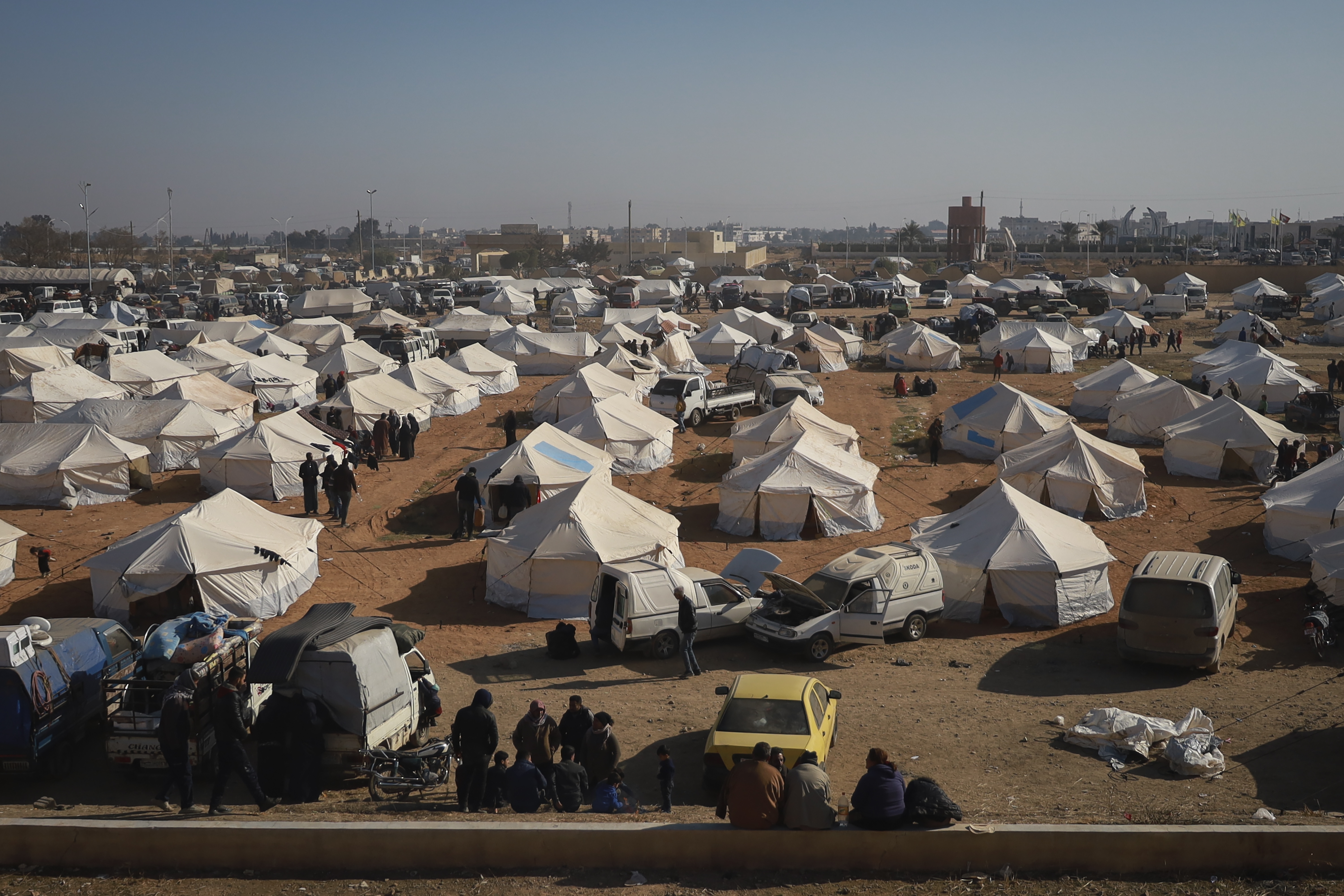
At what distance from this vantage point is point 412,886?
8.15m

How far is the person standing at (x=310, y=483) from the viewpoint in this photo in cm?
2225

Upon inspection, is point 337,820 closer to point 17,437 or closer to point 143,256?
point 17,437

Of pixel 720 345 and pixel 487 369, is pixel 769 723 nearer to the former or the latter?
pixel 487 369

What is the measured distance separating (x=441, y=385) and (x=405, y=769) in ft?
82.4

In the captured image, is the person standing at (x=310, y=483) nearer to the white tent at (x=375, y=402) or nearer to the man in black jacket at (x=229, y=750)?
the white tent at (x=375, y=402)

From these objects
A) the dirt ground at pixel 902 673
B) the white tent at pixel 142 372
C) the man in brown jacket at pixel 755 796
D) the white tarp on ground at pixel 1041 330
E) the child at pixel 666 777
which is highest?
the white tarp on ground at pixel 1041 330

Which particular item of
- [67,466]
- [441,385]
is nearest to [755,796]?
[67,466]

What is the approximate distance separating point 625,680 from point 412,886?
20.8 ft

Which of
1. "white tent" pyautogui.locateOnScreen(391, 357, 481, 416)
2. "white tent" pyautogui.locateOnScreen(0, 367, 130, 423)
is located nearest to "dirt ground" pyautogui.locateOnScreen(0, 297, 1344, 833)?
"white tent" pyautogui.locateOnScreen(0, 367, 130, 423)

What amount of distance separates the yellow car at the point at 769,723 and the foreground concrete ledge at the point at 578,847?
1671 millimetres

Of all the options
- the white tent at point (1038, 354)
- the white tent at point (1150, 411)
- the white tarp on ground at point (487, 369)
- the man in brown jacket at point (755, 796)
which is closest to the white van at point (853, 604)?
the man in brown jacket at point (755, 796)

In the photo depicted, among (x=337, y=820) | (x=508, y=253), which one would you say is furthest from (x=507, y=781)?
(x=508, y=253)

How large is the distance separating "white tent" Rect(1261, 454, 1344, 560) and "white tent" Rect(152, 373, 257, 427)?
2488 cm

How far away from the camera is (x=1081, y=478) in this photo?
74.1 feet
